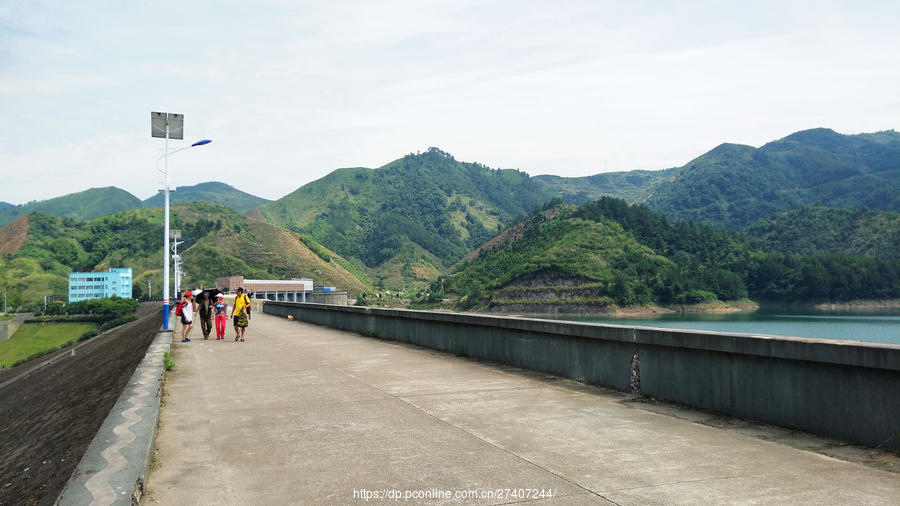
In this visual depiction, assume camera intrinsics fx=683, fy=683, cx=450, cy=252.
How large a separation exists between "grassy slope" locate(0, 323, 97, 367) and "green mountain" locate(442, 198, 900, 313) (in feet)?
258

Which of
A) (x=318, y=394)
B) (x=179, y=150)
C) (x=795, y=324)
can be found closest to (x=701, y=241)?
(x=795, y=324)

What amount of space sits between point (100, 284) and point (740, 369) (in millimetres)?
208402

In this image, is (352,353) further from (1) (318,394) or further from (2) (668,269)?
(2) (668,269)

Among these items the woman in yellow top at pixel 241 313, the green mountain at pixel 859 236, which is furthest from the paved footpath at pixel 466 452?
the green mountain at pixel 859 236

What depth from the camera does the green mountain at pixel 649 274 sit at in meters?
145

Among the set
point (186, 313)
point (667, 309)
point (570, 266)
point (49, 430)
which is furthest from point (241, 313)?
point (667, 309)

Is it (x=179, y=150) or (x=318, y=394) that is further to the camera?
(x=179, y=150)

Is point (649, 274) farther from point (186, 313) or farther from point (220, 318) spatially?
point (186, 313)

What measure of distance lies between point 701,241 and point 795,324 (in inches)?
3267

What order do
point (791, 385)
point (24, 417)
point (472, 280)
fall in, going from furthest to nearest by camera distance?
point (472, 280) → point (24, 417) → point (791, 385)

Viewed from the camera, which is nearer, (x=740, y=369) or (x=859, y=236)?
(x=740, y=369)

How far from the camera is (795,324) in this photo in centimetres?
10600

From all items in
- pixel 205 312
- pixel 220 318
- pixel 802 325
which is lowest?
pixel 802 325

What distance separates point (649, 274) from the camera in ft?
515
